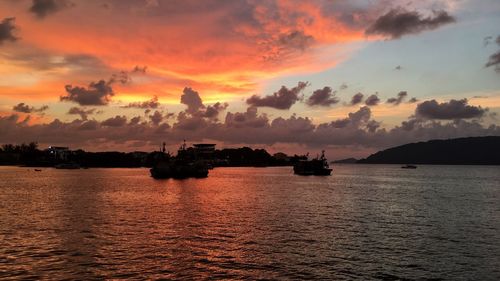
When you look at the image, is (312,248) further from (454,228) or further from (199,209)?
(199,209)

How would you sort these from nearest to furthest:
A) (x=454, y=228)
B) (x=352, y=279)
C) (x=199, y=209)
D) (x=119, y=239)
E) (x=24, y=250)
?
(x=352, y=279)
(x=24, y=250)
(x=119, y=239)
(x=454, y=228)
(x=199, y=209)

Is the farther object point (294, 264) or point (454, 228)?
point (454, 228)

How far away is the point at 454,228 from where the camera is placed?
2281 inches

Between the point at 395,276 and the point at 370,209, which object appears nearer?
the point at 395,276

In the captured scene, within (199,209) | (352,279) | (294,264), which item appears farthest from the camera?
(199,209)

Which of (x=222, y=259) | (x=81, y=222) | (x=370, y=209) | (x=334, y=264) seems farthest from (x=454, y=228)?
(x=81, y=222)

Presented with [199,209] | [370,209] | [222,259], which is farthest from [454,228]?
[199,209]

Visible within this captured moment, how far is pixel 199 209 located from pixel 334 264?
44322 mm

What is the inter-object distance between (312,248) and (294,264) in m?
6.80

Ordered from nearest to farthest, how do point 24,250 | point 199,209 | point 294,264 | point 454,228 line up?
point 294,264, point 24,250, point 454,228, point 199,209

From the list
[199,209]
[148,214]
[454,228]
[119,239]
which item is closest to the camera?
[119,239]

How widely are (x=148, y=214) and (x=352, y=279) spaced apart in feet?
146

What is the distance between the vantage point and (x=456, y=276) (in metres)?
33.2

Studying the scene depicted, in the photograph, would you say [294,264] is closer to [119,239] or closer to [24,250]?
[119,239]
